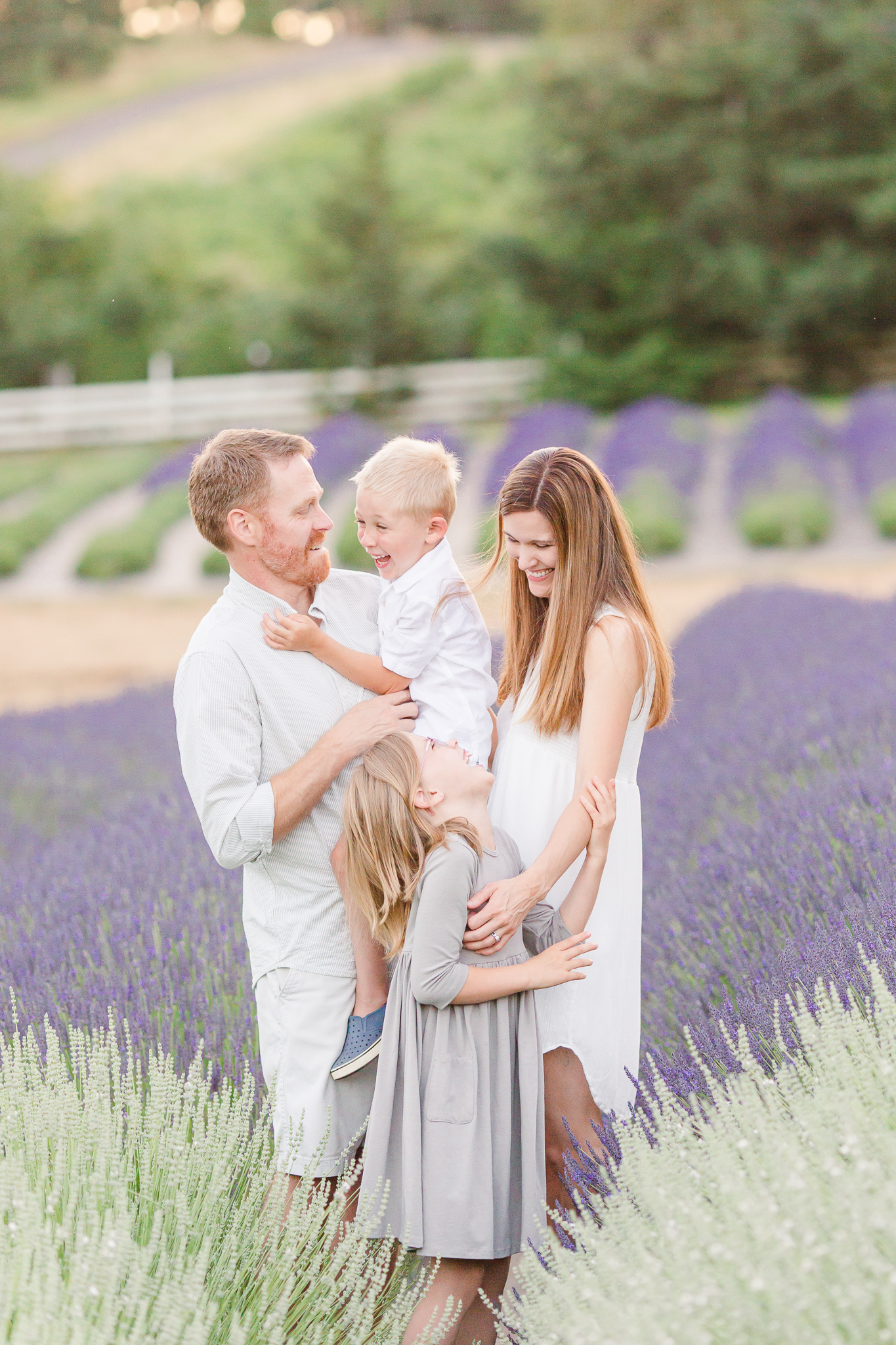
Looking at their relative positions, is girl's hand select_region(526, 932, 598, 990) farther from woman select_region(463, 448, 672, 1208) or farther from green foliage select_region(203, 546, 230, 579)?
green foliage select_region(203, 546, 230, 579)

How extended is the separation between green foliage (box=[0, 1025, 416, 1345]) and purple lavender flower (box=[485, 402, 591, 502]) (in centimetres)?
1134

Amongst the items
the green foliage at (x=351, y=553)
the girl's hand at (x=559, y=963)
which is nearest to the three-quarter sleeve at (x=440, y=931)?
the girl's hand at (x=559, y=963)

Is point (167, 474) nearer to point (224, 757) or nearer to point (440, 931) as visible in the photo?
point (224, 757)

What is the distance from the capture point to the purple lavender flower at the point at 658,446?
13.7 meters

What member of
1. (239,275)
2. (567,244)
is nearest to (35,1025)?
(567,244)

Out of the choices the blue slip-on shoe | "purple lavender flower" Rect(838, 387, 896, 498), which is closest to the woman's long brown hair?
the blue slip-on shoe

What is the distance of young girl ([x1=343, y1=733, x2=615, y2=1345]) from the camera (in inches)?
76.0

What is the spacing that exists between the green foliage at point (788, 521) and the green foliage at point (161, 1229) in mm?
10052

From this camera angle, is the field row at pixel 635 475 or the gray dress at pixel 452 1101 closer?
the gray dress at pixel 452 1101

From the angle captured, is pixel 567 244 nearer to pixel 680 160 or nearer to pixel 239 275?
pixel 680 160

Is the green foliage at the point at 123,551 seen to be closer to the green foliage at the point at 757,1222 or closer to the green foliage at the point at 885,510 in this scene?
the green foliage at the point at 885,510

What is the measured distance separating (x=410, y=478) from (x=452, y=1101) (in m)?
1.07

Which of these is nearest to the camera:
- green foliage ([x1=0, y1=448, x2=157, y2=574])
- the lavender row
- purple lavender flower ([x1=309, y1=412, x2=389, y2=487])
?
the lavender row

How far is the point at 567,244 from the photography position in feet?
68.1
